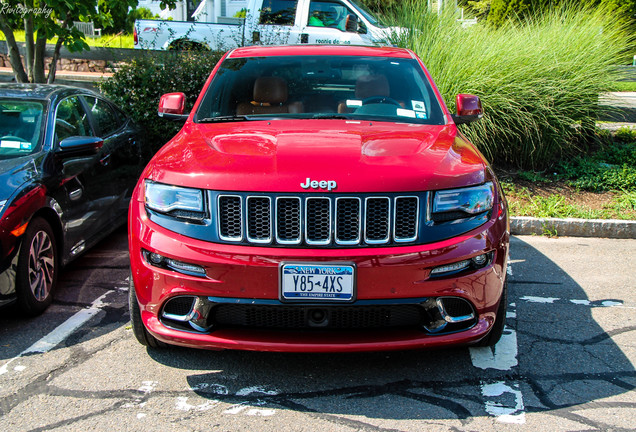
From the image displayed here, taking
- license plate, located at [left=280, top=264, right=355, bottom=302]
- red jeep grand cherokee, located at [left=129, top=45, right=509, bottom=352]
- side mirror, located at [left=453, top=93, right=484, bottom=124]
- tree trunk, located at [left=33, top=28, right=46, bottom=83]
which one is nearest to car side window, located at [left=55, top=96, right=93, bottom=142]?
red jeep grand cherokee, located at [left=129, top=45, right=509, bottom=352]

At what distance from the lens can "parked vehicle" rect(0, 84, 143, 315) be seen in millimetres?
4117

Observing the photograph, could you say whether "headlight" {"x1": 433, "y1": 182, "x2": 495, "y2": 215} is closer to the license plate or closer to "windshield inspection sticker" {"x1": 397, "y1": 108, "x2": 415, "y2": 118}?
the license plate

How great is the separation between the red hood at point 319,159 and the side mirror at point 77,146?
50.5 inches

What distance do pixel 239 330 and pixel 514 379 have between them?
1.47 meters

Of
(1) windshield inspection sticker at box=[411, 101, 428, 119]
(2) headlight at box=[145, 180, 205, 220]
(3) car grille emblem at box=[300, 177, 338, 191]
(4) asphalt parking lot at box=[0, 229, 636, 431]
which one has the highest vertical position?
(1) windshield inspection sticker at box=[411, 101, 428, 119]

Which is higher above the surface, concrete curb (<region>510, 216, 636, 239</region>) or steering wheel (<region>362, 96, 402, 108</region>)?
steering wheel (<region>362, 96, 402, 108</region>)

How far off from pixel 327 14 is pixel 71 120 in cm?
763

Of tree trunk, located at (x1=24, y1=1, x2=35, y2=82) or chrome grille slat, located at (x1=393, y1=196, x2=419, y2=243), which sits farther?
tree trunk, located at (x1=24, y1=1, x2=35, y2=82)

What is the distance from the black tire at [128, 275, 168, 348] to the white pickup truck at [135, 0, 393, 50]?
26.6 ft

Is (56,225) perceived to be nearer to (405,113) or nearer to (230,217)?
(230,217)

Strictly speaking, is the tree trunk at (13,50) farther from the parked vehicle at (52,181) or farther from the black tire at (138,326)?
the black tire at (138,326)

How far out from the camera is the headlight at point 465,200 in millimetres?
3260

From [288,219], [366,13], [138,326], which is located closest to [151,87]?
[366,13]

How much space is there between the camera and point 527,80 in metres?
8.11
